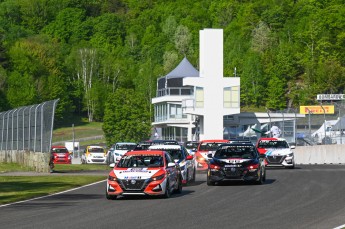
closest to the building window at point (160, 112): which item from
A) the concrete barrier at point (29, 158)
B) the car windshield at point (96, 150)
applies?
the car windshield at point (96, 150)

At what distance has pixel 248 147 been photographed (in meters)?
37.9

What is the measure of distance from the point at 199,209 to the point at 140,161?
580cm

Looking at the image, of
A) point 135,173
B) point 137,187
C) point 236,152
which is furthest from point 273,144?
point 137,187

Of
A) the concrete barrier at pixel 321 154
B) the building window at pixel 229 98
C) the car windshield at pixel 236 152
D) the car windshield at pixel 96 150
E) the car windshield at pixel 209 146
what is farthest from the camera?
the building window at pixel 229 98

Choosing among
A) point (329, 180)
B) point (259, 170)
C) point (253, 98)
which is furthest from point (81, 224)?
point (253, 98)

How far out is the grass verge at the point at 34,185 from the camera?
34031 millimetres

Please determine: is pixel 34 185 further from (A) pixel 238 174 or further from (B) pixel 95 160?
(B) pixel 95 160

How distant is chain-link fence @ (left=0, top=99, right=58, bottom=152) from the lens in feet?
164

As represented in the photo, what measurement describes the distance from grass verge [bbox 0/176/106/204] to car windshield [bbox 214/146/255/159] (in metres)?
5.34

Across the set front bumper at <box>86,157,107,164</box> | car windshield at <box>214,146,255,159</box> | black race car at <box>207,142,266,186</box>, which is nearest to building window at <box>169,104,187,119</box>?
front bumper at <box>86,157,107,164</box>

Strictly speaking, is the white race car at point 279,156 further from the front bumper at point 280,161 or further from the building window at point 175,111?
the building window at point 175,111

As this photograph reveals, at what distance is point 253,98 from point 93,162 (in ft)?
322

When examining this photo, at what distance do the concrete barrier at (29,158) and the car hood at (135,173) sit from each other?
20.4 m

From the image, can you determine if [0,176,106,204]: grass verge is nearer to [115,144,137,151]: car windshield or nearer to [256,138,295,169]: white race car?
[256,138,295,169]: white race car
